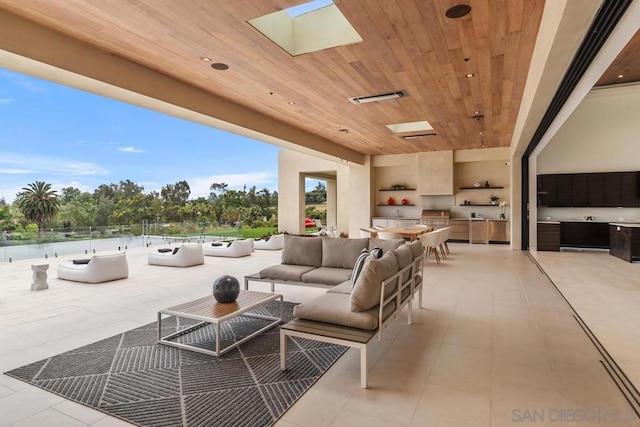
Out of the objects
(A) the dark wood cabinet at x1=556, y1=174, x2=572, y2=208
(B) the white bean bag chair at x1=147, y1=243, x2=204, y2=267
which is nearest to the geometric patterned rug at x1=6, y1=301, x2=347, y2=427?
(B) the white bean bag chair at x1=147, y1=243, x2=204, y2=267

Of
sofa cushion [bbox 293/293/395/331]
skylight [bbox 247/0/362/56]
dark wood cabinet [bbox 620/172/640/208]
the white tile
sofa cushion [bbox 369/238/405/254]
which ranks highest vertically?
skylight [bbox 247/0/362/56]

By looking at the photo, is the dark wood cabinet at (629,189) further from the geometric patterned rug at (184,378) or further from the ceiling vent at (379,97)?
the geometric patterned rug at (184,378)

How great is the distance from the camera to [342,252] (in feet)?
15.9

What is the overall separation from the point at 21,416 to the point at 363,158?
1148cm

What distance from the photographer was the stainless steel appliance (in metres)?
12.1

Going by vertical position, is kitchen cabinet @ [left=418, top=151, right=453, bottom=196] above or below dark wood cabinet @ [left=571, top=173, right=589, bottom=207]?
above

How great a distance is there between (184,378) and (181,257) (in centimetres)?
536

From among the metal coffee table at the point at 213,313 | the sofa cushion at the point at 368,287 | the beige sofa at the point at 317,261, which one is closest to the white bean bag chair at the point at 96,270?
the beige sofa at the point at 317,261

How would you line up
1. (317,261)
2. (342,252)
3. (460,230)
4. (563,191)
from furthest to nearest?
(460,230) < (563,191) < (317,261) < (342,252)

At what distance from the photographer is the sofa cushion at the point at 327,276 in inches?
169

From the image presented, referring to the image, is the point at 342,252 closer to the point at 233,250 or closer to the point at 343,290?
the point at 343,290

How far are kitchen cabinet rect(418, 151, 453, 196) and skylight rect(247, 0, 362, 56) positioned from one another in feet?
28.6

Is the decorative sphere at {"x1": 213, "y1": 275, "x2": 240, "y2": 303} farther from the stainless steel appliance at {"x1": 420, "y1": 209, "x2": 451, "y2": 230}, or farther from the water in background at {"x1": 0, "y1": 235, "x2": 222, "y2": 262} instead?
the stainless steel appliance at {"x1": 420, "y1": 209, "x2": 451, "y2": 230}

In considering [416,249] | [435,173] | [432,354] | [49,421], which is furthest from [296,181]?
[49,421]
